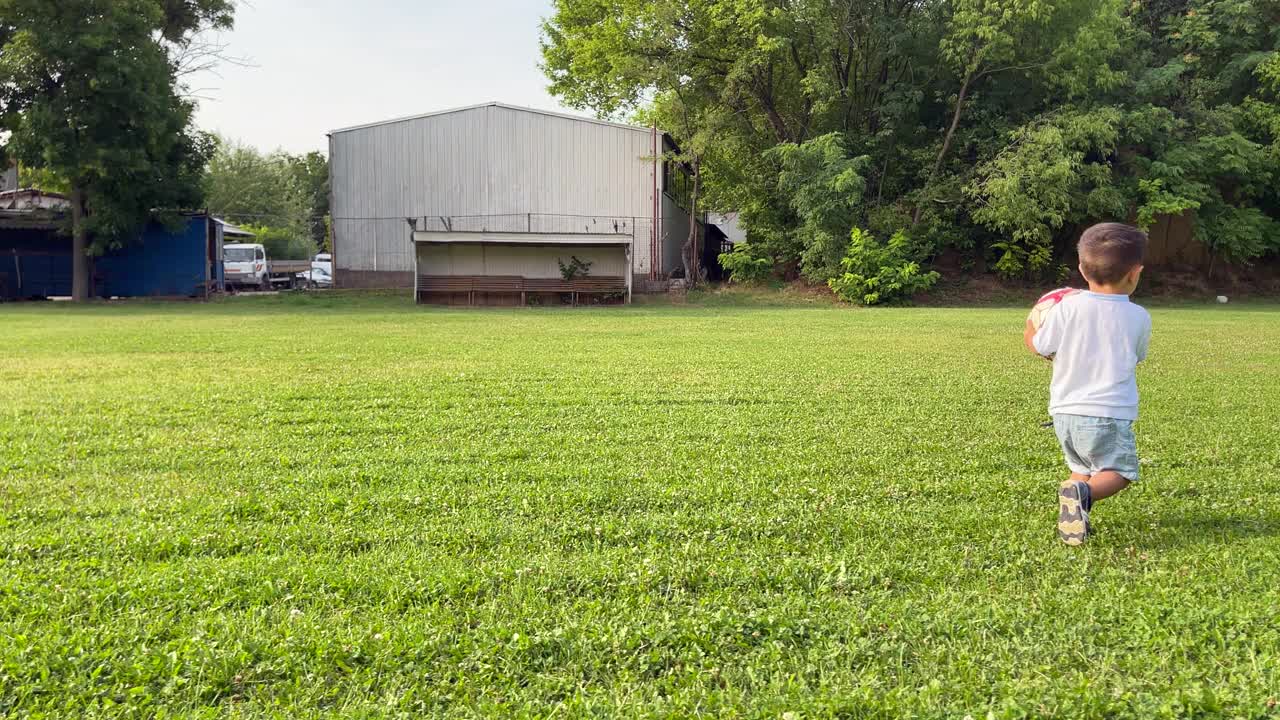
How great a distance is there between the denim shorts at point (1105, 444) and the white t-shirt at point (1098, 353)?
0.04 m

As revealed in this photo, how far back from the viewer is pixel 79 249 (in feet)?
83.8

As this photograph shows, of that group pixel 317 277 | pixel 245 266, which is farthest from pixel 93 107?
pixel 317 277

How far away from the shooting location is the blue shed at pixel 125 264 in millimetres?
27312

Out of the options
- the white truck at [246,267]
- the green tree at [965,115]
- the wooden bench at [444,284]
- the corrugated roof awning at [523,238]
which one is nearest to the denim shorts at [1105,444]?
the corrugated roof awning at [523,238]

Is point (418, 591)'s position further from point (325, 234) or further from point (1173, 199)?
point (325, 234)

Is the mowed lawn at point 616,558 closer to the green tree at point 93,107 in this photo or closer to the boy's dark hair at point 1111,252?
the boy's dark hair at point 1111,252

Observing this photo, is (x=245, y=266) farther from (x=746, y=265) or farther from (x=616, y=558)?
(x=616, y=558)

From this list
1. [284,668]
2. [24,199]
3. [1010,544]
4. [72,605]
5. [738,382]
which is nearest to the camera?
[284,668]

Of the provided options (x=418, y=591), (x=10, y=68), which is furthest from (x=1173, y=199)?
(x=10, y=68)

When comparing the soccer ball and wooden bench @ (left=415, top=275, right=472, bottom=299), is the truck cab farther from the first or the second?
the soccer ball

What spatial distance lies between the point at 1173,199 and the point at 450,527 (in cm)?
2933

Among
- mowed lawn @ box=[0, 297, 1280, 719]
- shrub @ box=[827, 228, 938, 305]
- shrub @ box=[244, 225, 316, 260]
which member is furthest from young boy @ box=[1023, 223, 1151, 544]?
shrub @ box=[244, 225, 316, 260]

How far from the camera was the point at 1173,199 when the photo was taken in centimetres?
2634

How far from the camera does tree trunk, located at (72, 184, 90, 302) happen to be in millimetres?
25141
